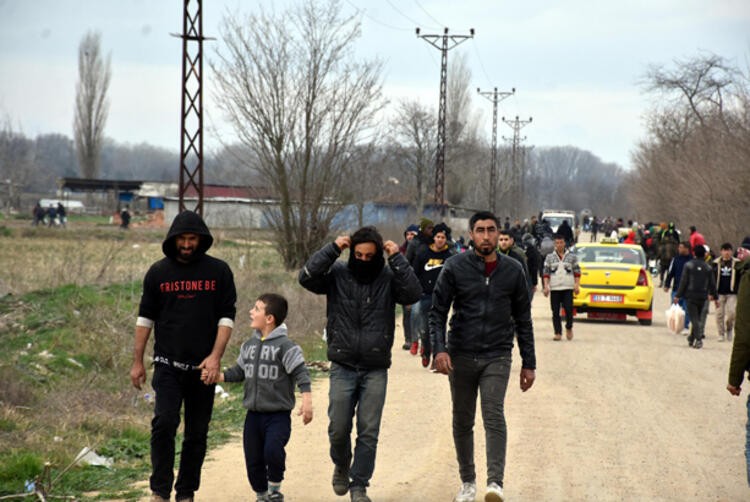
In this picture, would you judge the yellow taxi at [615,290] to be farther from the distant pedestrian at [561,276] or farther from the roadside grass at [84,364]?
the roadside grass at [84,364]

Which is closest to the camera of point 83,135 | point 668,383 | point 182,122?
point 668,383

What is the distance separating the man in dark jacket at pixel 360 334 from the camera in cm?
757

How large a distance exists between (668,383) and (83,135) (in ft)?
277

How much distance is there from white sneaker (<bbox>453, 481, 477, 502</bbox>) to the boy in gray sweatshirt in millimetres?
1304

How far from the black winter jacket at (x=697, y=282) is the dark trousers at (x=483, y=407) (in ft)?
40.9

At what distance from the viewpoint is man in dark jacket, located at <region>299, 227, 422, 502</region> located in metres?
7.57

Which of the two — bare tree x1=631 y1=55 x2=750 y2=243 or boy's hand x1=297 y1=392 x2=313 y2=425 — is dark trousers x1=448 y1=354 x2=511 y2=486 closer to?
boy's hand x1=297 y1=392 x2=313 y2=425

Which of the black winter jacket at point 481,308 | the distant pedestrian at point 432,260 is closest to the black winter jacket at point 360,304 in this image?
the black winter jacket at point 481,308

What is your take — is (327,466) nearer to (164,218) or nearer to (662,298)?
(662,298)

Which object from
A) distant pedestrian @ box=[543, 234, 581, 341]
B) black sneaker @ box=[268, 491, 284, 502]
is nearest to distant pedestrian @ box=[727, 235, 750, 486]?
black sneaker @ box=[268, 491, 284, 502]

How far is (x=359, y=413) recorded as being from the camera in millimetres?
7641

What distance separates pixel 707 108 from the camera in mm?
66188

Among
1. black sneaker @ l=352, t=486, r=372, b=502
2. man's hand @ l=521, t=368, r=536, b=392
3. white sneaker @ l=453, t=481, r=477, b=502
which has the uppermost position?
man's hand @ l=521, t=368, r=536, b=392

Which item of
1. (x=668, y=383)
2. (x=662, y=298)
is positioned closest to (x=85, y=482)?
(x=668, y=383)
